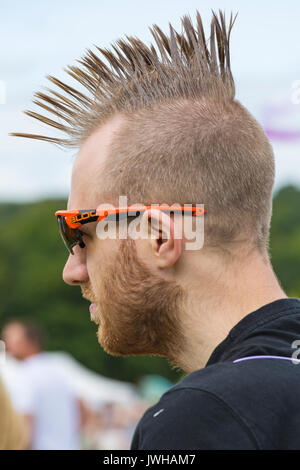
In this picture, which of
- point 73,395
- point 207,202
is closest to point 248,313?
point 207,202

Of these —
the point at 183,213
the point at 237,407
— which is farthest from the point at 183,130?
the point at 237,407

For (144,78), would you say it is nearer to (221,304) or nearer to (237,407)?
(221,304)

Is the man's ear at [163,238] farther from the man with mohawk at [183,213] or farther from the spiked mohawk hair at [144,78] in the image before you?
the spiked mohawk hair at [144,78]

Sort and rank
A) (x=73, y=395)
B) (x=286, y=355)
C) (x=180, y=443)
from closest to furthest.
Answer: (x=180, y=443) < (x=286, y=355) < (x=73, y=395)

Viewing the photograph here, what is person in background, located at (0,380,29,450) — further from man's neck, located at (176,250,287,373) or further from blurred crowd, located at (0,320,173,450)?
man's neck, located at (176,250,287,373)

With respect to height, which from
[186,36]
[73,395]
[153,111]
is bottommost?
[73,395]

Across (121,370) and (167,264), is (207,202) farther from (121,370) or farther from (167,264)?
(121,370)

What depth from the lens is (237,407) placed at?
156 cm

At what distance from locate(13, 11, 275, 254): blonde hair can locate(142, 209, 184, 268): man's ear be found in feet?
0.30

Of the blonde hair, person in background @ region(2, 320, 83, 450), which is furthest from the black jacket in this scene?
person in background @ region(2, 320, 83, 450)

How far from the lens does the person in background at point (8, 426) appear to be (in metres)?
4.61

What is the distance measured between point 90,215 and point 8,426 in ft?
9.58
